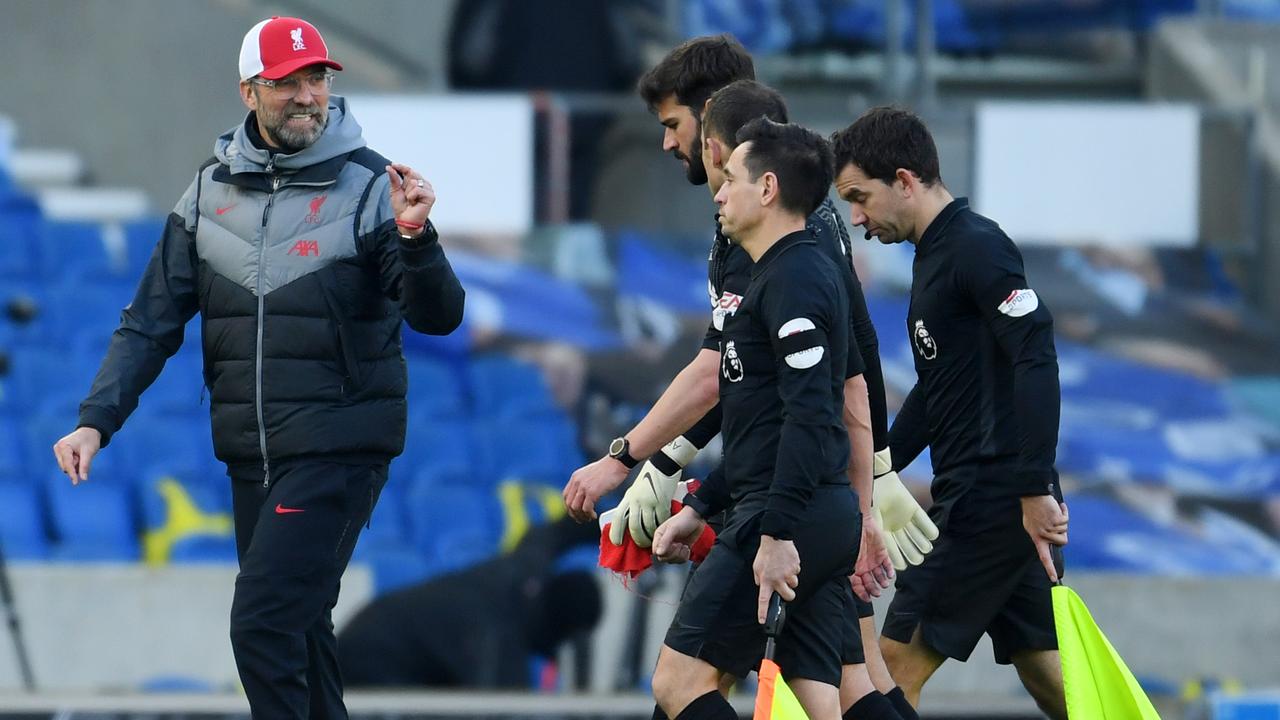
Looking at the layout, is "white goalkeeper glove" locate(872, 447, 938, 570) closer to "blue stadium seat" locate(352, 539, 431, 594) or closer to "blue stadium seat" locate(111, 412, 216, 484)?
"blue stadium seat" locate(352, 539, 431, 594)

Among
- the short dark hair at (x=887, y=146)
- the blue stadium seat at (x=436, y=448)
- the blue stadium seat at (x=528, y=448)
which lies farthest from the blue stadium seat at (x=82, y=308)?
the short dark hair at (x=887, y=146)

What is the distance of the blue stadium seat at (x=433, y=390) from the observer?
9.61 m

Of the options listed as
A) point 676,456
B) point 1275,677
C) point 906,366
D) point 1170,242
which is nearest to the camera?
point 676,456

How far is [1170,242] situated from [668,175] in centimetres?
289

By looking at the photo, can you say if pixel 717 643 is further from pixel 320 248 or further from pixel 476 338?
pixel 476 338

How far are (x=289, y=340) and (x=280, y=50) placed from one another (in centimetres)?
73

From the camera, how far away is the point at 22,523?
8750mm

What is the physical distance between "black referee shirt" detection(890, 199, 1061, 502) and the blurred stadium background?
7.67 feet

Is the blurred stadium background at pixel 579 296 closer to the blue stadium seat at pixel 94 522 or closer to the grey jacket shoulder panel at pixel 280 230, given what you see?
the blue stadium seat at pixel 94 522

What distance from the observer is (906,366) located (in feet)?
32.7

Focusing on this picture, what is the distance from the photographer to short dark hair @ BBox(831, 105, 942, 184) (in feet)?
15.9

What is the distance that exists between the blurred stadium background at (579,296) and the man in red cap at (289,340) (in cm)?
218

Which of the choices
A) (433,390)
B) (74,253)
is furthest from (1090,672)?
(74,253)

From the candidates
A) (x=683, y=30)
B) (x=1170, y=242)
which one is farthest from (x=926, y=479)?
(x=683, y=30)
